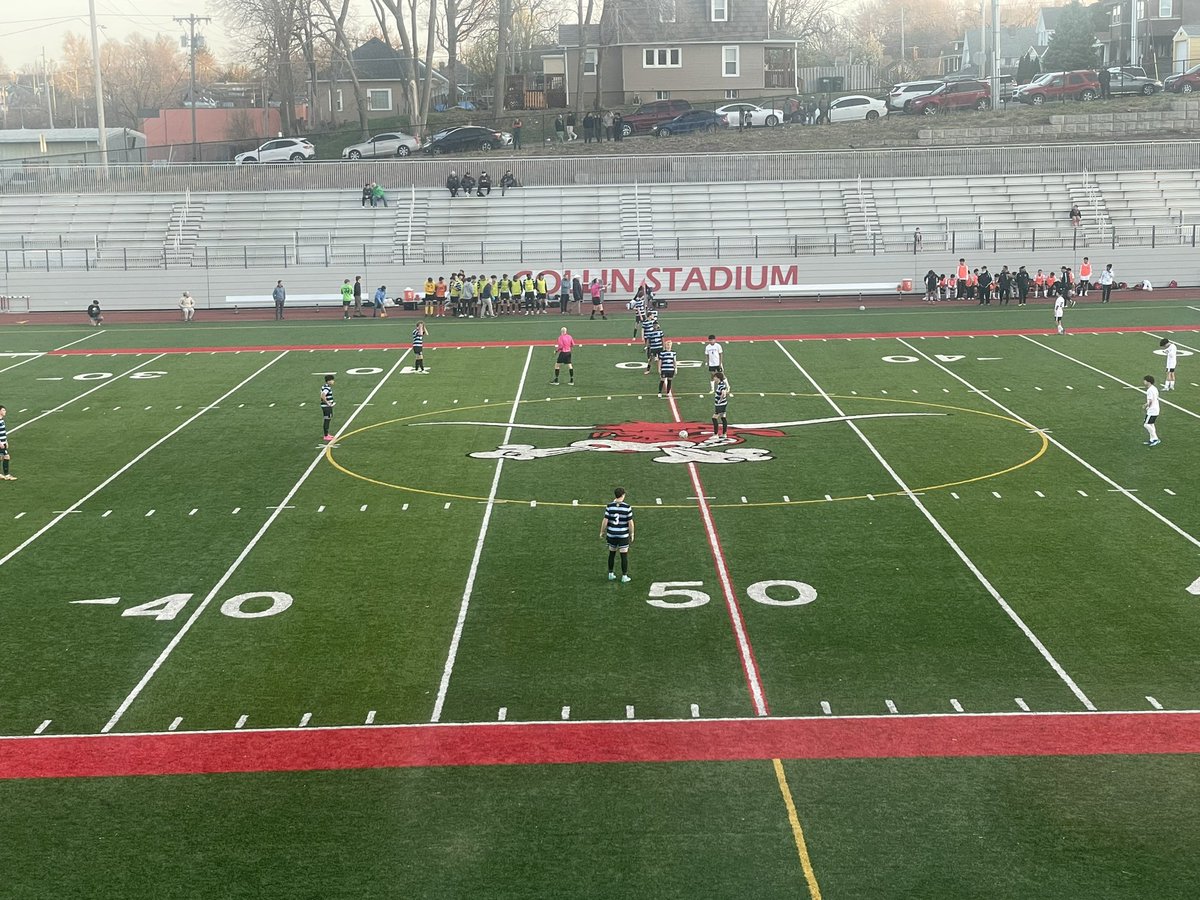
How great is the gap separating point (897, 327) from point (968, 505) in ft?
82.0

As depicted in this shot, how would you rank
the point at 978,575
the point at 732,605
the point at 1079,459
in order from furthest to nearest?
the point at 1079,459 < the point at 978,575 < the point at 732,605

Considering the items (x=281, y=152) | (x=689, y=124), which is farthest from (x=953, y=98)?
(x=281, y=152)

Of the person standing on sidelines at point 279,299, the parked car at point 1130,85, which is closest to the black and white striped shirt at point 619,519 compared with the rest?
the person standing on sidelines at point 279,299

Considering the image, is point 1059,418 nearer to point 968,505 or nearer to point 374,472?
point 968,505

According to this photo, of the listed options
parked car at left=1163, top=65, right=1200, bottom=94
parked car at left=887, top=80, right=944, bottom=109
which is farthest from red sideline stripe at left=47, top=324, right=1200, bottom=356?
parked car at left=1163, top=65, right=1200, bottom=94

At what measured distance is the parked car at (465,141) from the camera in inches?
3066

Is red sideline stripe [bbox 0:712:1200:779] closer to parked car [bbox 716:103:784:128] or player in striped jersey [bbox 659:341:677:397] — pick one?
player in striped jersey [bbox 659:341:677:397]

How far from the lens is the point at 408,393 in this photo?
38094 millimetres

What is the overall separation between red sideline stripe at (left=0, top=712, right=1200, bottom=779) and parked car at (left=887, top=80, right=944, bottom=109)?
72.5 meters

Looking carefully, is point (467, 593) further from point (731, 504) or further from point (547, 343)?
point (547, 343)

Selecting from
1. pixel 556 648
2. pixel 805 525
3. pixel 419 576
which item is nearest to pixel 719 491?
pixel 805 525

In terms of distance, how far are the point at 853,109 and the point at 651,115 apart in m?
11.7

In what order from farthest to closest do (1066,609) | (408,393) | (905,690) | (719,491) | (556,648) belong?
(408,393)
(719,491)
(1066,609)
(556,648)
(905,690)

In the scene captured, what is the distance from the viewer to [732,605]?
20.3 metres
